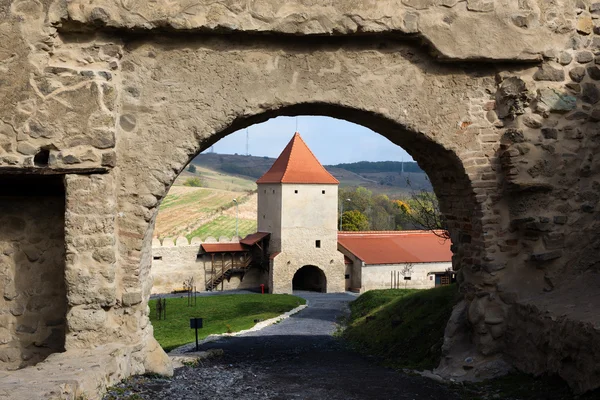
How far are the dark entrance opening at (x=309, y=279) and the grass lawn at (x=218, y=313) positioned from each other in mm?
7420

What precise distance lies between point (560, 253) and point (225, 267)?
29.9 m

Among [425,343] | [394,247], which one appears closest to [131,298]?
[425,343]

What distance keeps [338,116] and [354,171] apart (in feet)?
440

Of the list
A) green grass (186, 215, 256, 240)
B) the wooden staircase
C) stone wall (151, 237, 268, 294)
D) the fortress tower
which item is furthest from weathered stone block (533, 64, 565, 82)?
green grass (186, 215, 256, 240)

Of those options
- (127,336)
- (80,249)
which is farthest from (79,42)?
(127,336)

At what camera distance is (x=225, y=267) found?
3478 cm

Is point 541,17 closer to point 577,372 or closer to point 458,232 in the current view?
point 458,232

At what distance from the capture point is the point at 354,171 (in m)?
140

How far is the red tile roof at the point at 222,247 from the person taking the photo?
34388 millimetres

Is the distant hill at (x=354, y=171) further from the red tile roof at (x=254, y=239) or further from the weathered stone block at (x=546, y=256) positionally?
the weathered stone block at (x=546, y=256)

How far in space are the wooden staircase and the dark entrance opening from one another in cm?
330

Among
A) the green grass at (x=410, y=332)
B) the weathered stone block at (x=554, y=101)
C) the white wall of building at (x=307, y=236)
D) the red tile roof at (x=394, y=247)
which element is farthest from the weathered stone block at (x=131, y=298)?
the white wall of building at (x=307, y=236)

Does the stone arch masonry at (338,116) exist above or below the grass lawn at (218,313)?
above

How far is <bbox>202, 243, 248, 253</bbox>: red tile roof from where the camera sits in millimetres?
34388
